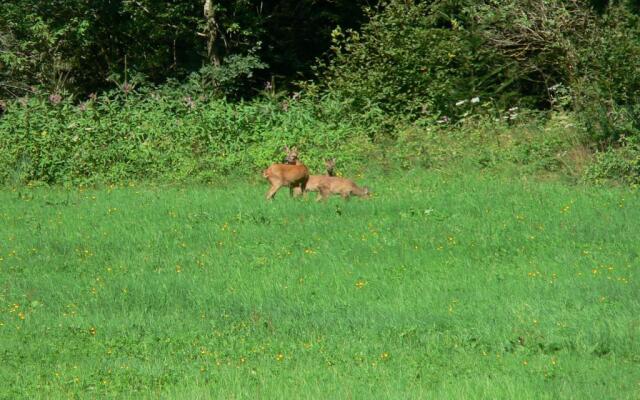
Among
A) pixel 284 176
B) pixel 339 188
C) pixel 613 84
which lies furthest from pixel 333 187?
pixel 613 84

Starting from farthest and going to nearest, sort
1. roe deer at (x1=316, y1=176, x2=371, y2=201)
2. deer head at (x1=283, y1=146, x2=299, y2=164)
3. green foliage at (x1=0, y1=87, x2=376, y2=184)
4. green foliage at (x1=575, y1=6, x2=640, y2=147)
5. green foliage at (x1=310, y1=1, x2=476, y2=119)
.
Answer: green foliage at (x1=310, y1=1, x2=476, y2=119), green foliage at (x1=0, y1=87, x2=376, y2=184), green foliage at (x1=575, y1=6, x2=640, y2=147), deer head at (x1=283, y1=146, x2=299, y2=164), roe deer at (x1=316, y1=176, x2=371, y2=201)

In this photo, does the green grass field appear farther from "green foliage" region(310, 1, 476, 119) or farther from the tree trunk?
the tree trunk

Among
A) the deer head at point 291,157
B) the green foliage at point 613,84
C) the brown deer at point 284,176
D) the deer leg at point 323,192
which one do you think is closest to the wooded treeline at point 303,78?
the green foliage at point 613,84

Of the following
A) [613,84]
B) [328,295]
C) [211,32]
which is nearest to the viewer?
[328,295]

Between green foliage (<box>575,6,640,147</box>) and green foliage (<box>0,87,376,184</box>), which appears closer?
green foliage (<box>575,6,640,147</box>)

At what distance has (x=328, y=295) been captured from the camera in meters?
12.5

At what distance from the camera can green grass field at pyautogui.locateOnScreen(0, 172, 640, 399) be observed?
370 inches

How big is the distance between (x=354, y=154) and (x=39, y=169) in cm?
603

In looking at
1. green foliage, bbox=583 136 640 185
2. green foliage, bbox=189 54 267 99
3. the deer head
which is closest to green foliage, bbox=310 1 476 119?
green foliage, bbox=189 54 267 99

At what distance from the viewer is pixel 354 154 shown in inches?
896

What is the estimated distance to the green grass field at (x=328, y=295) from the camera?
9391mm

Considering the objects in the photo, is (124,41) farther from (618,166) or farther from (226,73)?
(618,166)

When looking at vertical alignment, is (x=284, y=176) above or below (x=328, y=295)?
below

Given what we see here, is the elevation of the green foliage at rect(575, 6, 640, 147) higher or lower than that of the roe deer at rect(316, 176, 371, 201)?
higher
